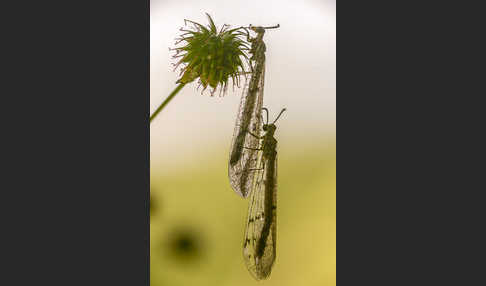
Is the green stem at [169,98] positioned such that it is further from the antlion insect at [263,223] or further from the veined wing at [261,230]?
the veined wing at [261,230]

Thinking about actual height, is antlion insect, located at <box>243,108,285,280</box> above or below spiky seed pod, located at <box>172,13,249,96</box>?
below

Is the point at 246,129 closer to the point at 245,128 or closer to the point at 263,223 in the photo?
the point at 245,128

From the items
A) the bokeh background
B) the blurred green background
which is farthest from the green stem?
the blurred green background

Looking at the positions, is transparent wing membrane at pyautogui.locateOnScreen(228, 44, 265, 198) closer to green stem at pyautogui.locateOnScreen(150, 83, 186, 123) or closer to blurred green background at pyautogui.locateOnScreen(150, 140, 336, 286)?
blurred green background at pyautogui.locateOnScreen(150, 140, 336, 286)

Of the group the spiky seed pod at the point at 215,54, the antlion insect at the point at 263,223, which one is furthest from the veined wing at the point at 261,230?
the spiky seed pod at the point at 215,54

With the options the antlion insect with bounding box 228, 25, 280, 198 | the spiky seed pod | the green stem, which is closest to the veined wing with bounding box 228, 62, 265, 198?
the antlion insect with bounding box 228, 25, 280, 198

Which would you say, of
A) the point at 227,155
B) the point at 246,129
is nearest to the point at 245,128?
the point at 246,129

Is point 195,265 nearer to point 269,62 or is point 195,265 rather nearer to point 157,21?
point 269,62

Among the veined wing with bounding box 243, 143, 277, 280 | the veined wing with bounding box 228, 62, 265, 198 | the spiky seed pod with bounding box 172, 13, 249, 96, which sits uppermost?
the spiky seed pod with bounding box 172, 13, 249, 96
